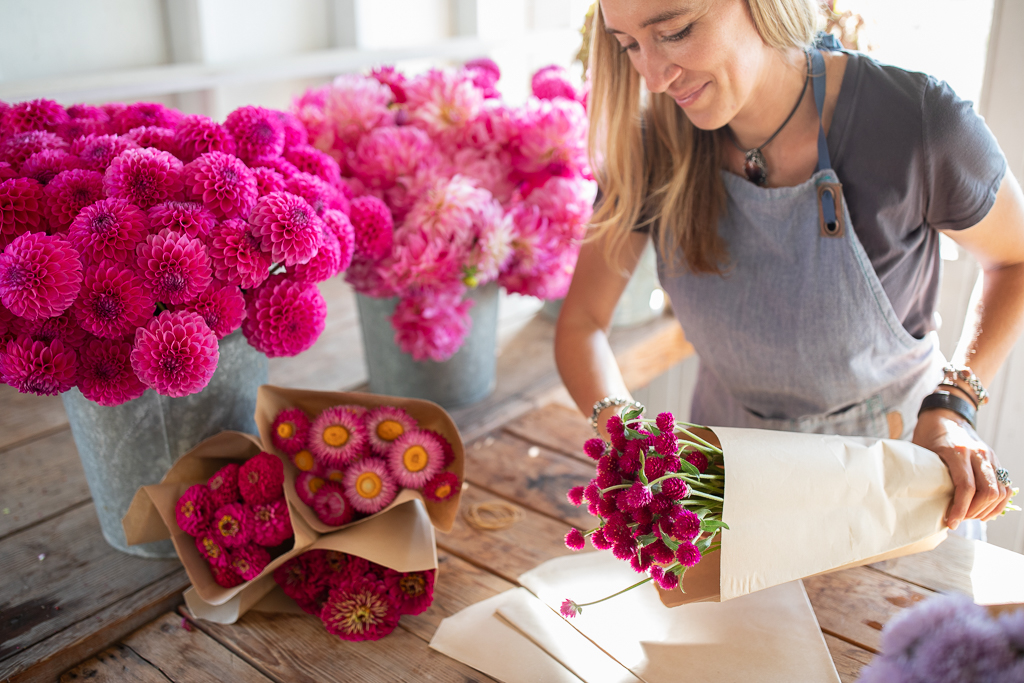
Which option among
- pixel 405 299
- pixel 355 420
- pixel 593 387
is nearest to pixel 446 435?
pixel 355 420

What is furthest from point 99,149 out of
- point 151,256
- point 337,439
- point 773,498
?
point 773,498

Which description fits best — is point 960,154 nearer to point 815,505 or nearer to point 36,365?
point 815,505

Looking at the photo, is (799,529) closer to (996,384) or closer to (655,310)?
(655,310)

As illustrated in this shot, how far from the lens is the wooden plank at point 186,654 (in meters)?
0.81

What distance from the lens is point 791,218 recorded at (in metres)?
1.07

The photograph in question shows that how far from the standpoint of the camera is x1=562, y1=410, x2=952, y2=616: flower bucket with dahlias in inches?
27.6

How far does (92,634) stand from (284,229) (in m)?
0.52

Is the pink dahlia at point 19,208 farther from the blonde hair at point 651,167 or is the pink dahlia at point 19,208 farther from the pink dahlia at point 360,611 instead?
the blonde hair at point 651,167

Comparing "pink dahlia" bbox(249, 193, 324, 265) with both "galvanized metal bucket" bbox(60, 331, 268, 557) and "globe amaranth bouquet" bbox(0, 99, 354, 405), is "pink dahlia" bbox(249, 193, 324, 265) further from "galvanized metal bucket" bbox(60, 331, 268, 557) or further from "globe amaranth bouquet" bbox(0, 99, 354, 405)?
"galvanized metal bucket" bbox(60, 331, 268, 557)

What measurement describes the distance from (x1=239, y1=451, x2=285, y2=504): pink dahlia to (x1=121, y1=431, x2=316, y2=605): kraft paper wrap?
0.12 ft

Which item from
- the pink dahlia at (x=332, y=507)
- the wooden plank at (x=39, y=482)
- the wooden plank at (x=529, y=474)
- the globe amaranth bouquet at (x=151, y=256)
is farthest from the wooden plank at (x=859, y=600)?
the wooden plank at (x=39, y=482)

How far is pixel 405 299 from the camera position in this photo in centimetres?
126

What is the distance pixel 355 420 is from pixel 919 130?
32.5 inches

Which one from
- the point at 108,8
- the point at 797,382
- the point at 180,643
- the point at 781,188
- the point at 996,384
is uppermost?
the point at 108,8
